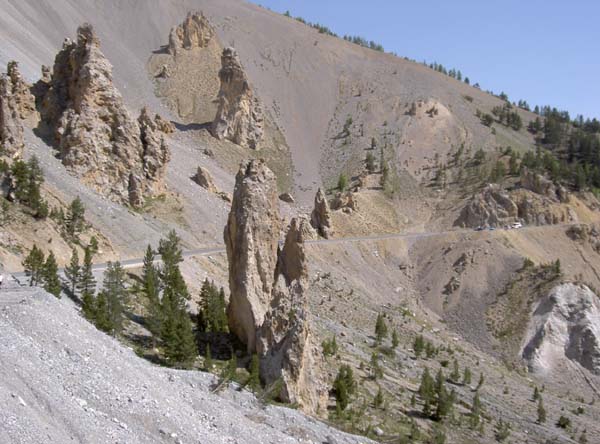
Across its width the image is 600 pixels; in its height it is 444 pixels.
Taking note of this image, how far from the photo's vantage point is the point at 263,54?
118188mm

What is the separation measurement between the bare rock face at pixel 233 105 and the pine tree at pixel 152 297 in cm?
5104

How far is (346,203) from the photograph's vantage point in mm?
74500

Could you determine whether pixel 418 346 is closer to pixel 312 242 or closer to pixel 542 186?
pixel 312 242

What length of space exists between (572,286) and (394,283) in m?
15.8

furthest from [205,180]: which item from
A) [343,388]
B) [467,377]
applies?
[343,388]

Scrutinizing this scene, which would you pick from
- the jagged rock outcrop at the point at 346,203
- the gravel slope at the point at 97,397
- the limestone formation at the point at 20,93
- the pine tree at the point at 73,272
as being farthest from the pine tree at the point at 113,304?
the jagged rock outcrop at the point at 346,203

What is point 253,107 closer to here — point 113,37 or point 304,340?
point 113,37

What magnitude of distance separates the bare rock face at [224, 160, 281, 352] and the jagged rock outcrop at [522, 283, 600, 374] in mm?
32437

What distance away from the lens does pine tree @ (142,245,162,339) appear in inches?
1037

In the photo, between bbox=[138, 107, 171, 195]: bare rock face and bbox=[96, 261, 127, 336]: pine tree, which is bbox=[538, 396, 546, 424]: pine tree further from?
bbox=[138, 107, 171, 195]: bare rock face

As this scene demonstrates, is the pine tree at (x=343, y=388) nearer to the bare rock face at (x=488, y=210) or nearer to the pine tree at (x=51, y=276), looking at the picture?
the pine tree at (x=51, y=276)

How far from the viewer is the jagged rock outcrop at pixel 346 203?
73188 millimetres

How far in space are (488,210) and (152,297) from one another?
52356 millimetres

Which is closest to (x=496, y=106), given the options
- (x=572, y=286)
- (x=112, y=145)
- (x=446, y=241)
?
(x=446, y=241)
